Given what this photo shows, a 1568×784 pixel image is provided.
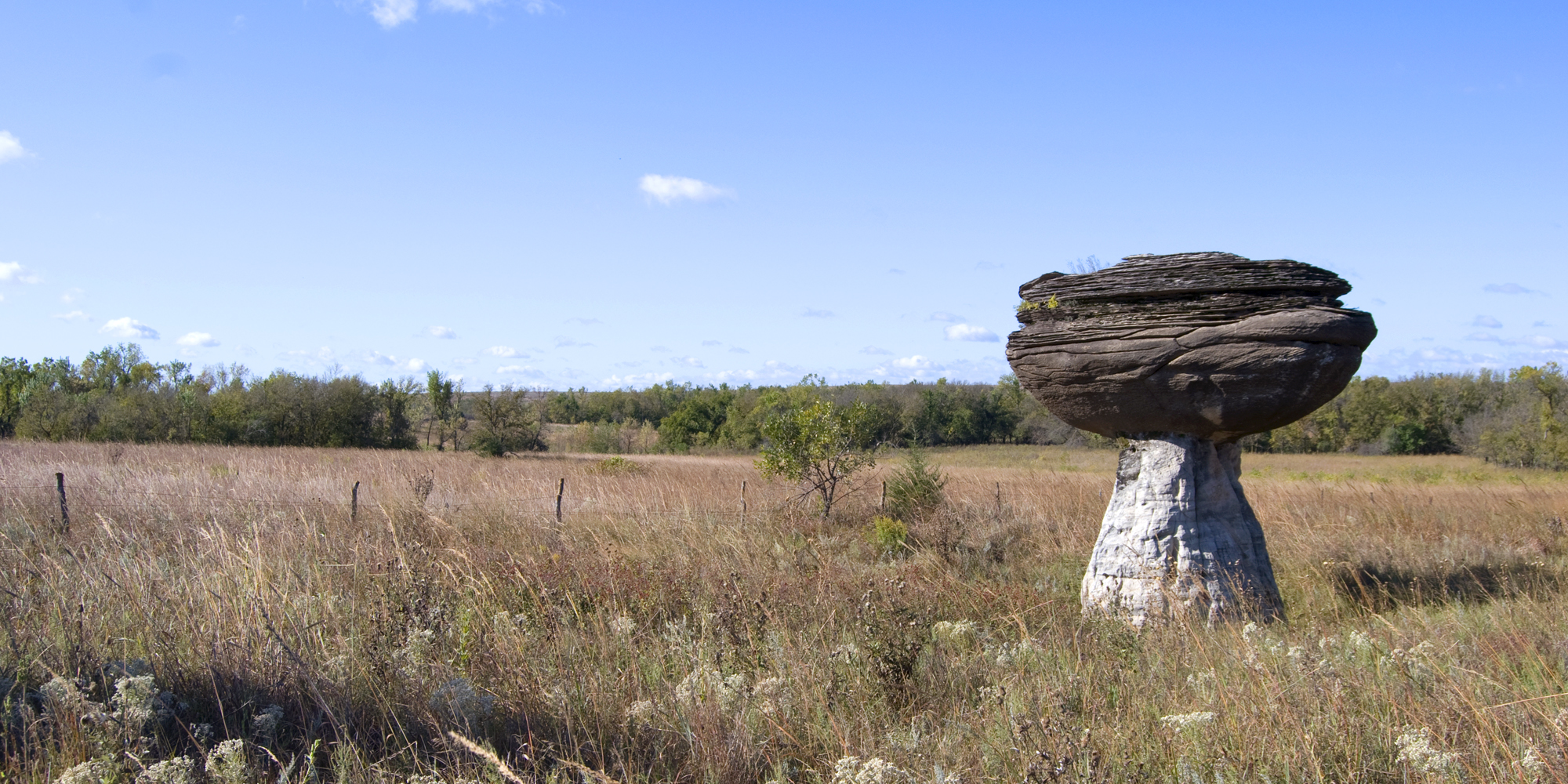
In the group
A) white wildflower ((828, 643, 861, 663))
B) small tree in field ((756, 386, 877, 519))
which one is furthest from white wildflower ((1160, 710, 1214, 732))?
small tree in field ((756, 386, 877, 519))

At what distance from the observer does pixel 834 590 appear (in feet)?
18.1

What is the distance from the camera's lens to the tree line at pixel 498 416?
30.4m

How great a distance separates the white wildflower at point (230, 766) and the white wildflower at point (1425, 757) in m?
3.83

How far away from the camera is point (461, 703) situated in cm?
323

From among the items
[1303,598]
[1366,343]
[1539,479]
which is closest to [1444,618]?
[1303,598]

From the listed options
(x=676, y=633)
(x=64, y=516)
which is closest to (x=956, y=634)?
(x=676, y=633)

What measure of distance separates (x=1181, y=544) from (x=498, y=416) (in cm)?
2892

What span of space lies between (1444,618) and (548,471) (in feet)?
54.2

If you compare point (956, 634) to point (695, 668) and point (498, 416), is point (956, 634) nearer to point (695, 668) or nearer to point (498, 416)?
point (695, 668)

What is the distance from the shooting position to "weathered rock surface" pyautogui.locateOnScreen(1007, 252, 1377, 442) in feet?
19.1

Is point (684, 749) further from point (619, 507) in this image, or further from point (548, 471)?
point (548, 471)

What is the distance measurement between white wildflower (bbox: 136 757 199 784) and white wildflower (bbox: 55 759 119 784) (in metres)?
0.12

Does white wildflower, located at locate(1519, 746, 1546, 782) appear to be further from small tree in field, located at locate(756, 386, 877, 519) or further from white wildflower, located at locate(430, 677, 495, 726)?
small tree in field, located at locate(756, 386, 877, 519)

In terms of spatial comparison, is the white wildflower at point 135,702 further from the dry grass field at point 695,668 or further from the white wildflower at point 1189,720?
the white wildflower at point 1189,720
